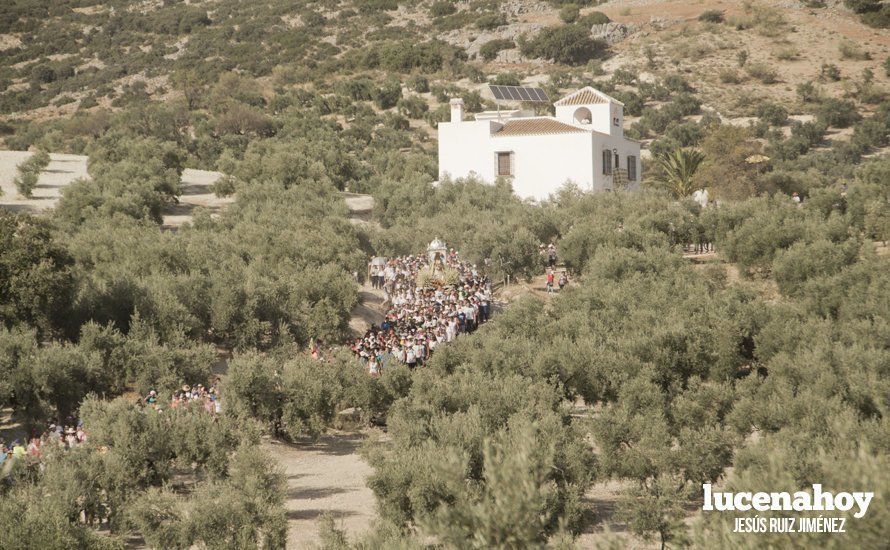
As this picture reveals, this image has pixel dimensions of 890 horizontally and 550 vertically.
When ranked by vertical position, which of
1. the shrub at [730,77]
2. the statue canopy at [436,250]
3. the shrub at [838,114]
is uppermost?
the statue canopy at [436,250]

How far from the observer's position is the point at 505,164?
49781 millimetres

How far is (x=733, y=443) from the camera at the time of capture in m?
19.2

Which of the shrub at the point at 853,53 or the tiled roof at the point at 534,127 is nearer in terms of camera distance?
the tiled roof at the point at 534,127

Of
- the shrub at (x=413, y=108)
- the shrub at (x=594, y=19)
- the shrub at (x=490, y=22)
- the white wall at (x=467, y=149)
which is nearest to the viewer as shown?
the white wall at (x=467, y=149)

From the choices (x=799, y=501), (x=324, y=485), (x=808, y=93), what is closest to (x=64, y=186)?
(x=324, y=485)

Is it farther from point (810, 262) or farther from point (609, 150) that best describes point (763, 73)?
point (810, 262)

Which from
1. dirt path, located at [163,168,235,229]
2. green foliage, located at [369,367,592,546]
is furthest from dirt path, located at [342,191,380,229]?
green foliage, located at [369,367,592,546]

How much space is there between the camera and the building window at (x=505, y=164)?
49688mm

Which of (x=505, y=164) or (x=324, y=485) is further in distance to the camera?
(x=505, y=164)

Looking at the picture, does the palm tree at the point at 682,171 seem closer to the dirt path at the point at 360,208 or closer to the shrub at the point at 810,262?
the dirt path at the point at 360,208

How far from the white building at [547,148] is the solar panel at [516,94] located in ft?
15.8

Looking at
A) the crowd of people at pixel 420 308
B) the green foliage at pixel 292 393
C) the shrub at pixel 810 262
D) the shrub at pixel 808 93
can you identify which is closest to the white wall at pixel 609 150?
the crowd of people at pixel 420 308

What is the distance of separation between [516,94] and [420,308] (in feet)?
97.6

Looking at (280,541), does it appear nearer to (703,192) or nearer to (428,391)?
(428,391)
